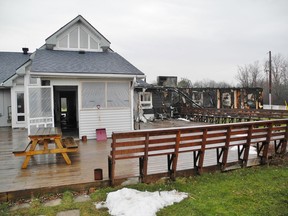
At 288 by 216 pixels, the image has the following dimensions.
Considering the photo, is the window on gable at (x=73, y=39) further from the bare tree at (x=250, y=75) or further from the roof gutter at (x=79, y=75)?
the bare tree at (x=250, y=75)

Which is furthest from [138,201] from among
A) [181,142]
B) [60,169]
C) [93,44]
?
[93,44]

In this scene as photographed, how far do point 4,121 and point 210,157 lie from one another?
12.2 meters

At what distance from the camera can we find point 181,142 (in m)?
4.74

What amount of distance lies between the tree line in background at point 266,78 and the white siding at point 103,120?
22.7m

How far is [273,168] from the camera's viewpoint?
5570mm

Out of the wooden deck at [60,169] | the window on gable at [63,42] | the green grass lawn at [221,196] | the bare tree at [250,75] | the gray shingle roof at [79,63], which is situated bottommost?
the green grass lawn at [221,196]

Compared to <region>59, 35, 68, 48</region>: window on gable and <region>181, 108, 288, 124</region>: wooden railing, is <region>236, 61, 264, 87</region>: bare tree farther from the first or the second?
<region>59, 35, 68, 48</region>: window on gable

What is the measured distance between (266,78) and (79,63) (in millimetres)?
43817

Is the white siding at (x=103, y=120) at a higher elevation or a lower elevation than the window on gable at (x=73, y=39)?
lower

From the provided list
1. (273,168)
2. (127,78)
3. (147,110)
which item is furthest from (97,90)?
(147,110)

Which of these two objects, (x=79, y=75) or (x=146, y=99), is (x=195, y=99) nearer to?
(x=146, y=99)

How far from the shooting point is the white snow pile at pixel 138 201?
3.32m

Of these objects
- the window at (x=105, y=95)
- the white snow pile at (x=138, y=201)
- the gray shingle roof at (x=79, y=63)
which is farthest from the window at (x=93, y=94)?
the white snow pile at (x=138, y=201)

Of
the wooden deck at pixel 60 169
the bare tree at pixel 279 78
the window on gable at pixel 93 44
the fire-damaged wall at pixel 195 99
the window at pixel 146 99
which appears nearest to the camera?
the wooden deck at pixel 60 169
